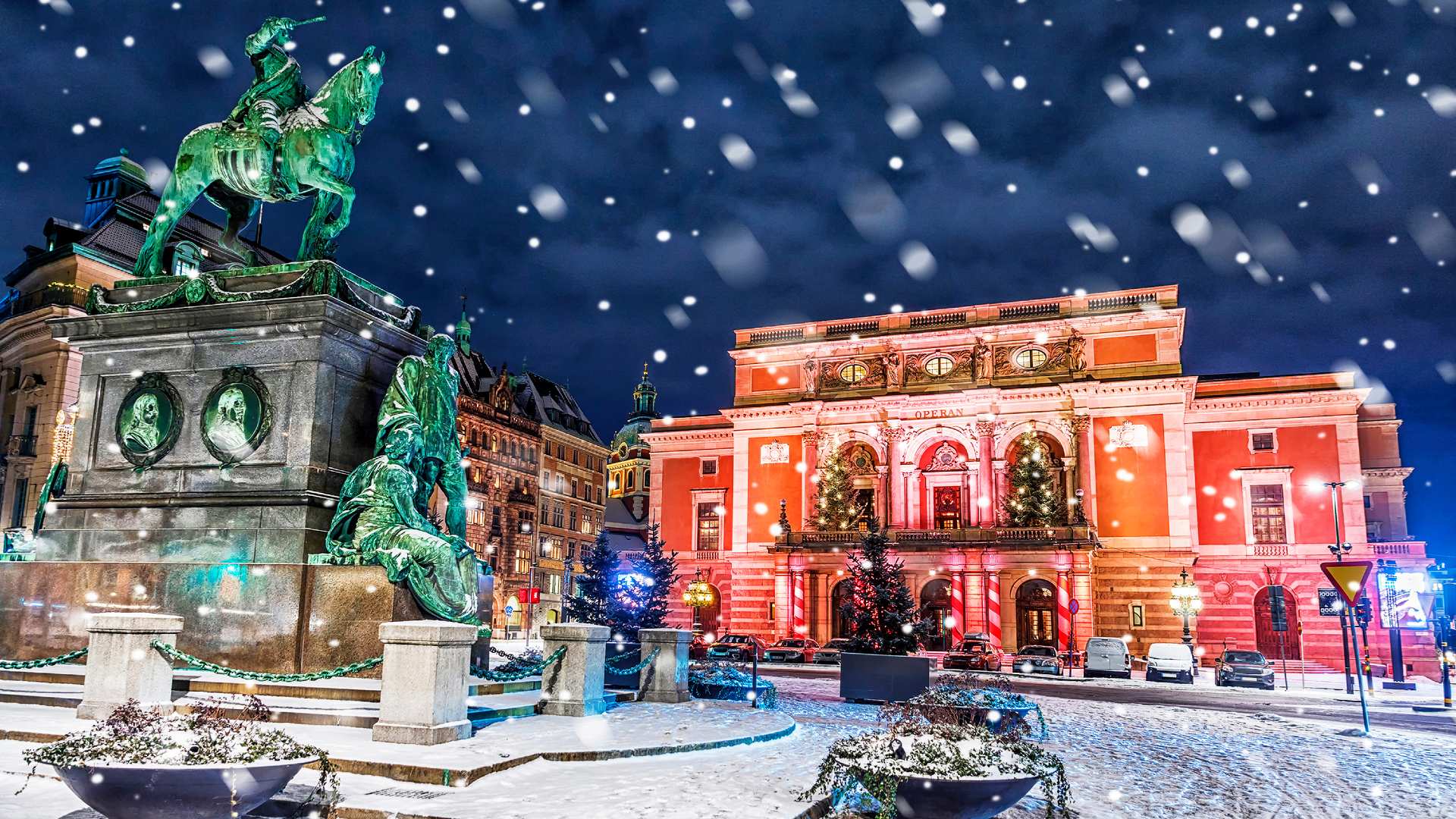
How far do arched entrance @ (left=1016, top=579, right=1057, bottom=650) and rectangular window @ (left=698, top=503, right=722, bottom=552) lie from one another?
58.8 feet

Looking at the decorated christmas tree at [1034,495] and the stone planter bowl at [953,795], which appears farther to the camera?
the decorated christmas tree at [1034,495]

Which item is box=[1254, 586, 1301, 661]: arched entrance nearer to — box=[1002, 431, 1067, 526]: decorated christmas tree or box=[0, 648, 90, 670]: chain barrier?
box=[1002, 431, 1067, 526]: decorated christmas tree

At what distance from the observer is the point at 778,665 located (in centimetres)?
4156

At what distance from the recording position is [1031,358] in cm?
5300

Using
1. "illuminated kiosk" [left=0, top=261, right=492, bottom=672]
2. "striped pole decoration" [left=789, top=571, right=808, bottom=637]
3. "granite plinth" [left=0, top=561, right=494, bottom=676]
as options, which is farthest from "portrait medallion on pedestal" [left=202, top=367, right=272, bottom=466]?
"striped pole decoration" [left=789, top=571, right=808, bottom=637]

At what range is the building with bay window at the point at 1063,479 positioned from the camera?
48.3 meters

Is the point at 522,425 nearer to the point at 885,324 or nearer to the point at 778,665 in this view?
the point at 885,324

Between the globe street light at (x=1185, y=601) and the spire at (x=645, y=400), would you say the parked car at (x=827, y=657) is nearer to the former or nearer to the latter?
the globe street light at (x=1185, y=601)

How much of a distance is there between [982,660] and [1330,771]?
26299mm

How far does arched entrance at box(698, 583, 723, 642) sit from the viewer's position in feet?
190

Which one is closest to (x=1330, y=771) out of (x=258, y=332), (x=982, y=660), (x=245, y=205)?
(x=258, y=332)

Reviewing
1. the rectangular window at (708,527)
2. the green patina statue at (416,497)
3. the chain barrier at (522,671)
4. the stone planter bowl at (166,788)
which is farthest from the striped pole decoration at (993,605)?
the stone planter bowl at (166,788)

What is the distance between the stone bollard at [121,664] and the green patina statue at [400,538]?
2.14 metres

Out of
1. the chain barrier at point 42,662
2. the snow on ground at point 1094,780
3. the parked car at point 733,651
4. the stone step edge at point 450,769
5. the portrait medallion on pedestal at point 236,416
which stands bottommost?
the parked car at point 733,651
